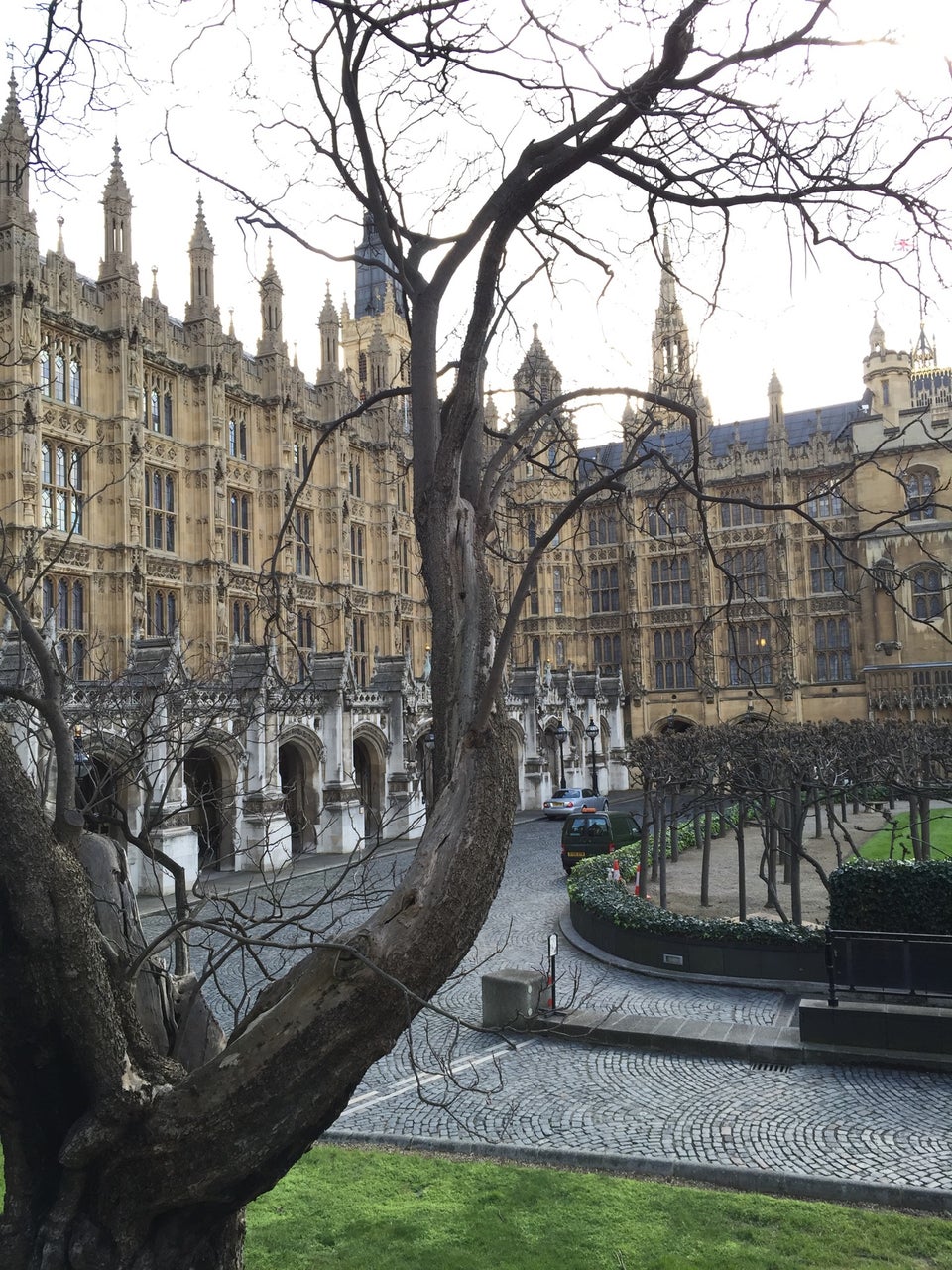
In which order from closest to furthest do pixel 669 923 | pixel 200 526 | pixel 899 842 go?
pixel 669 923 → pixel 899 842 → pixel 200 526

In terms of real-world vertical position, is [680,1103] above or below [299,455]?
below

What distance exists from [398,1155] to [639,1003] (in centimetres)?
530

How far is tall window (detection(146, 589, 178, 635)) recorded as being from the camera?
99.9 ft

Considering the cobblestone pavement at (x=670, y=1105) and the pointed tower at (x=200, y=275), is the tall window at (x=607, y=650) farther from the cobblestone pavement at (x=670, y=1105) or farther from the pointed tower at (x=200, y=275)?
the cobblestone pavement at (x=670, y=1105)

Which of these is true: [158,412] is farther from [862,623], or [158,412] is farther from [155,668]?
[862,623]

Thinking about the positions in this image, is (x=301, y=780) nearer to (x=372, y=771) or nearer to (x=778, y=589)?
(x=372, y=771)

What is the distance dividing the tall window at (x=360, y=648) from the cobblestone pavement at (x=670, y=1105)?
28179mm

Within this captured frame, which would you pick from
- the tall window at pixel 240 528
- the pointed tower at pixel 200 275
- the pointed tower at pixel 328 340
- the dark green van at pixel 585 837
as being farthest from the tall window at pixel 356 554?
the dark green van at pixel 585 837

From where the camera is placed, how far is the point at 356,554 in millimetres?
40875

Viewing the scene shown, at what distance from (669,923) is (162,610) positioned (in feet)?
71.8

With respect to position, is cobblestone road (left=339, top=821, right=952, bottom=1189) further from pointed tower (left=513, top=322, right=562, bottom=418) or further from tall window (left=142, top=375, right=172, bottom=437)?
tall window (left=142, top=375, right=172, bottom=437)

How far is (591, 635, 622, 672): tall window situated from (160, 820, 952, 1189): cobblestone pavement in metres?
42.0

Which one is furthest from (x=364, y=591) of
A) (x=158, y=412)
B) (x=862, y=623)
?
(x=862, y=623)

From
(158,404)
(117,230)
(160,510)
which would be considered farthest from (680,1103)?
(117,230)
